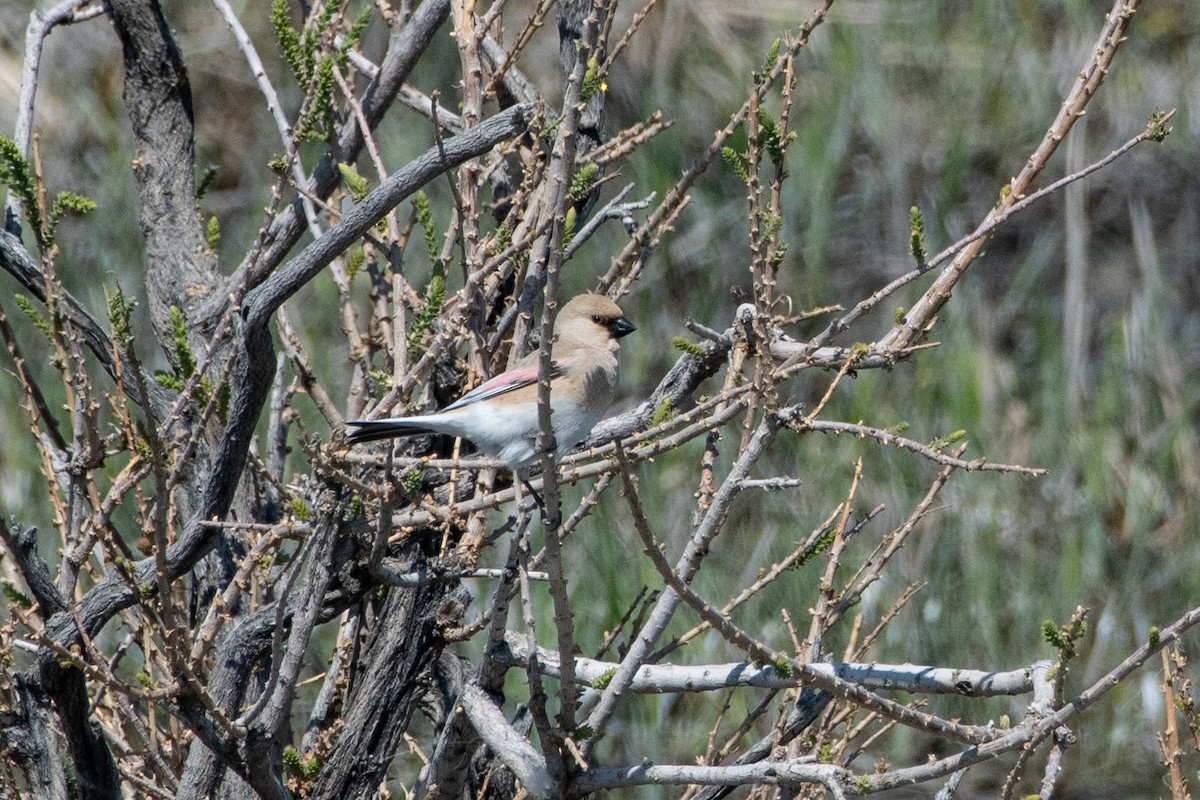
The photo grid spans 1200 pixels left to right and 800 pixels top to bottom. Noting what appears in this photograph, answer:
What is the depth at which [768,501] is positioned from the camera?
261 inches

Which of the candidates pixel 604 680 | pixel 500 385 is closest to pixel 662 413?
pixel 500 385

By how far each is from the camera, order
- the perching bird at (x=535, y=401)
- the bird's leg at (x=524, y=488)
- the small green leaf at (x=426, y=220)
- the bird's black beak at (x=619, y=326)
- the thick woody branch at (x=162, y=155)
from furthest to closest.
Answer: the bird's black beak at (x=619, y=326), the thick woody branch at (x=162, y=155), the small green leaf at (x=426, y=220), the perching bird at (x=535, y=401), the bird's leg at (x=524, y=488)

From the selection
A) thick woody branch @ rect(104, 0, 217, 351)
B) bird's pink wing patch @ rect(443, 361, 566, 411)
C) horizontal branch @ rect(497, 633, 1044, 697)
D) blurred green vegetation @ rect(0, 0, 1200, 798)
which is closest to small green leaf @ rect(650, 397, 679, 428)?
bird's pink wing patch @ rect(443, 361, 566, 411)

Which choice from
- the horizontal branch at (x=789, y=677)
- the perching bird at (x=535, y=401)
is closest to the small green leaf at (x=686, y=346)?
the perching bird at (x=535, y=401)

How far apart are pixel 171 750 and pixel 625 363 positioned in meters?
5.09

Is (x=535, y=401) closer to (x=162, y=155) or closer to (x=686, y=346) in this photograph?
(x=686, y=346)

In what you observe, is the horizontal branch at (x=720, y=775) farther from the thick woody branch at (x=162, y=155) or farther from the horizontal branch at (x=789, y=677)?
the thick woody branch at (x=162, y=155)

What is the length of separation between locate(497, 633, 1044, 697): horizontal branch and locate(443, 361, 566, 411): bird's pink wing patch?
0.46 m

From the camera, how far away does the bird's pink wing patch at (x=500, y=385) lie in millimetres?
2801

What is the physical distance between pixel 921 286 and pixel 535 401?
15.3 feet

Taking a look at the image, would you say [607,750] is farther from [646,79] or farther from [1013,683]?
[646,79]

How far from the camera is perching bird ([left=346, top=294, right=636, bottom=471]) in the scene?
274 centimetres

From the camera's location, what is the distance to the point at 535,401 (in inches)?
114

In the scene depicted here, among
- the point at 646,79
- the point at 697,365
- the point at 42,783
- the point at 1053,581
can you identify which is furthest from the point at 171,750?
the point at 646,79
